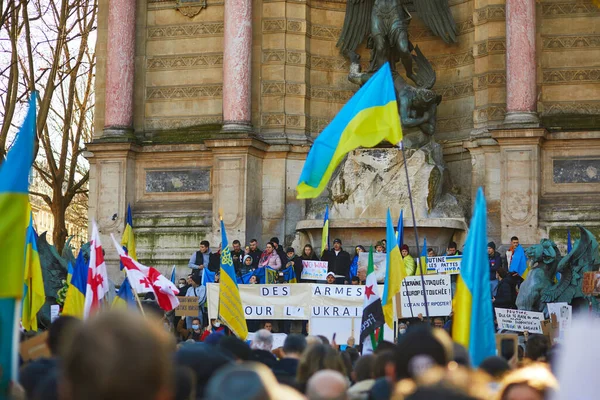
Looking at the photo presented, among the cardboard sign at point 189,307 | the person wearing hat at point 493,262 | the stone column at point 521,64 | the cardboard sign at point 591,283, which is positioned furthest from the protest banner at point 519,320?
the stone column at point 521,64

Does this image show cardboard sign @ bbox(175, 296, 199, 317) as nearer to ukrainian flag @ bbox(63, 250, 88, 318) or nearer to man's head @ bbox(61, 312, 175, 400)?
ukrainian flag @ bbox(63, 250, 88, 318)

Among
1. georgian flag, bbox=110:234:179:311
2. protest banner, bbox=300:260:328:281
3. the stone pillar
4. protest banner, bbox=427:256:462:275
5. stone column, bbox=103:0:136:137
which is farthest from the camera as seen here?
stone column, bbox=103:0:136:137

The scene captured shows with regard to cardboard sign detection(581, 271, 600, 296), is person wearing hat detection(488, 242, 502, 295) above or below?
above

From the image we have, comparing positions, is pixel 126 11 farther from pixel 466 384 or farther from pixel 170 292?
pixel 466 384

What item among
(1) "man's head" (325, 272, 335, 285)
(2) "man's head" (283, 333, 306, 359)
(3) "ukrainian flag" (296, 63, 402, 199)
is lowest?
(2) "man's head" (283, 333, 306, 359)

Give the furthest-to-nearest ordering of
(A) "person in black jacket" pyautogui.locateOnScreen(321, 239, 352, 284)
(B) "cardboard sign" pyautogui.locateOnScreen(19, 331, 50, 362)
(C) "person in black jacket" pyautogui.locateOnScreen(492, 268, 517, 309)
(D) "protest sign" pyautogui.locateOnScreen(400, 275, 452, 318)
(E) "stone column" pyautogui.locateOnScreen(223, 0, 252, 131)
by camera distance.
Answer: (E) "stone column" pyautogui.locateOnScreen(223, 0, 252, 131), (A) "person in black jacket" pyautogui.locateOnScreen(321, 239, 352, 284), (C) "person in black jacket" pyautogui.locateOnScreen(492, 268, 517, 309), (D) "protest sign" pyautogui.locateOnScreen(400, 275, 452, 318), (B) "cardboard sign" pyautogui.locateOnScreen(19, 331, 50, 362)

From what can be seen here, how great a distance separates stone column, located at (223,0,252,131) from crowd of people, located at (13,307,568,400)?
1518 centimetres

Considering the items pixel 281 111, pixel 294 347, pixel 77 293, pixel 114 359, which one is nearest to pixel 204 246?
pixel 281 111

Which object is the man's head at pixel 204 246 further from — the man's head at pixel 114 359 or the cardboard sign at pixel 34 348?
the man's head at pixel 114 359

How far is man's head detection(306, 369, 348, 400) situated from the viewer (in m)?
4.74

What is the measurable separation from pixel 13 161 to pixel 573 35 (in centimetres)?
1827

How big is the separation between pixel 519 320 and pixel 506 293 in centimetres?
281

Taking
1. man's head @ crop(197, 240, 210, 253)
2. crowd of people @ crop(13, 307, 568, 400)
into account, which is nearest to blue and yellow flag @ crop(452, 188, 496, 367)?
crowd of people @ crop(13, 307, 568, 400)

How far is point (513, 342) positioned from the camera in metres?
9.13
